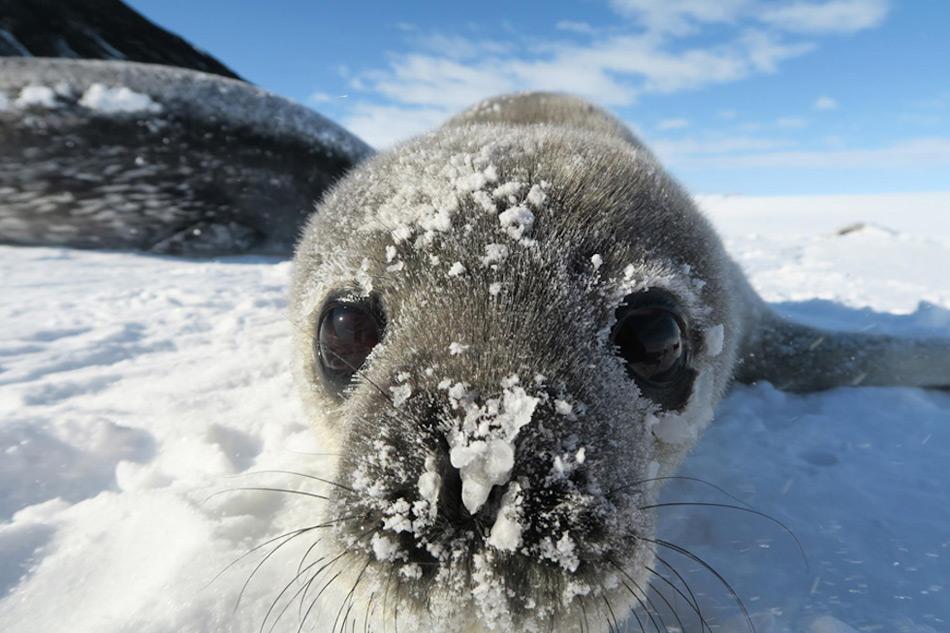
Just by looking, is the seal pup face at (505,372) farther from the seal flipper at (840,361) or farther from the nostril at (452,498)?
the seal flipper at (840,361)

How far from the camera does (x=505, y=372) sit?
1.08 metres

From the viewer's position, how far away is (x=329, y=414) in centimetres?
155

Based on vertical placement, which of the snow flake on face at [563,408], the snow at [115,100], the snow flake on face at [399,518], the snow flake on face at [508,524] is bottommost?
the snow flake on face at [399,518]

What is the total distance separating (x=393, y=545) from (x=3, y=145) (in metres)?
5.32

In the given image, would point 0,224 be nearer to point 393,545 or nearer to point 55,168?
point 55,168

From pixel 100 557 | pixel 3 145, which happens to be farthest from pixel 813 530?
pixel 3 145

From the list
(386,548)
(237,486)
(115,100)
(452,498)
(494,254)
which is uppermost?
(115,100)

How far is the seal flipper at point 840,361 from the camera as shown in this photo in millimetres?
2533

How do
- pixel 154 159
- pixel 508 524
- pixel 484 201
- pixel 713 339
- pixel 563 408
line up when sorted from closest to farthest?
pixel 508 524
pixel 563 408
pixel 484 201
pixel 713 339
pixel 154 159

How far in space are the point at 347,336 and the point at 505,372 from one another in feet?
1.60

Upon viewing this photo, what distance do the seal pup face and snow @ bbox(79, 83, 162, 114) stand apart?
4.01 metres

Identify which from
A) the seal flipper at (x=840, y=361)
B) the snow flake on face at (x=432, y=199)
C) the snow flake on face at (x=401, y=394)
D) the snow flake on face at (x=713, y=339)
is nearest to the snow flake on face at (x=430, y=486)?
the snow flake on face at (x=401, y=394)

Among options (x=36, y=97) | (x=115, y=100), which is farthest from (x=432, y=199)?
(x=36, y=97)

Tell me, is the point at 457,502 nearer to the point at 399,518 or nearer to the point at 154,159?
the point at 399,518
